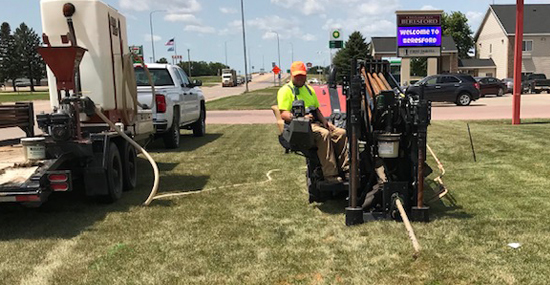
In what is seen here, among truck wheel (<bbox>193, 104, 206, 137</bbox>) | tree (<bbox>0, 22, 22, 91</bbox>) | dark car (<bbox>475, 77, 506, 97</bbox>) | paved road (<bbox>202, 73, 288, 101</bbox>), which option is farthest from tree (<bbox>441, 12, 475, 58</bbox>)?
truck wheel (<bbox>193, 104, 206, 137</bbox>)

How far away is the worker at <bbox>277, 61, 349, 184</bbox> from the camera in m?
5.30

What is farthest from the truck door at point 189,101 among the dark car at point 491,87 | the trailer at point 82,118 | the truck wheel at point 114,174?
the dark car at point 491,87

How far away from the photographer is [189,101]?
480 inches

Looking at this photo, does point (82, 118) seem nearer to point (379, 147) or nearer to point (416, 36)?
point (379, 147)

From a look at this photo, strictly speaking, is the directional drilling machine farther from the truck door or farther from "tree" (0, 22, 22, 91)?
"tree" (0, 22, 22, 91)

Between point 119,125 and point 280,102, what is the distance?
89.4 inches

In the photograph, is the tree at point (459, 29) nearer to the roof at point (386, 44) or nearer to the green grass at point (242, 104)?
the roof at point (386, 44)

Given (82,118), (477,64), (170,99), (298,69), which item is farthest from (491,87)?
(477,64)

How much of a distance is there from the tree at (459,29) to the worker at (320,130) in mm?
83732

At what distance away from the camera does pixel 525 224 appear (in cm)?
468

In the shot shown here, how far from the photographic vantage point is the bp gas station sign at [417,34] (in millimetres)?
31562

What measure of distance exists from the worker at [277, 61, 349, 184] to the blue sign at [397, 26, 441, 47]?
27680 mm

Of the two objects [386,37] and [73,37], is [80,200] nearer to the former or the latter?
[73,37]

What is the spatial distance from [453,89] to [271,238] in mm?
22638
